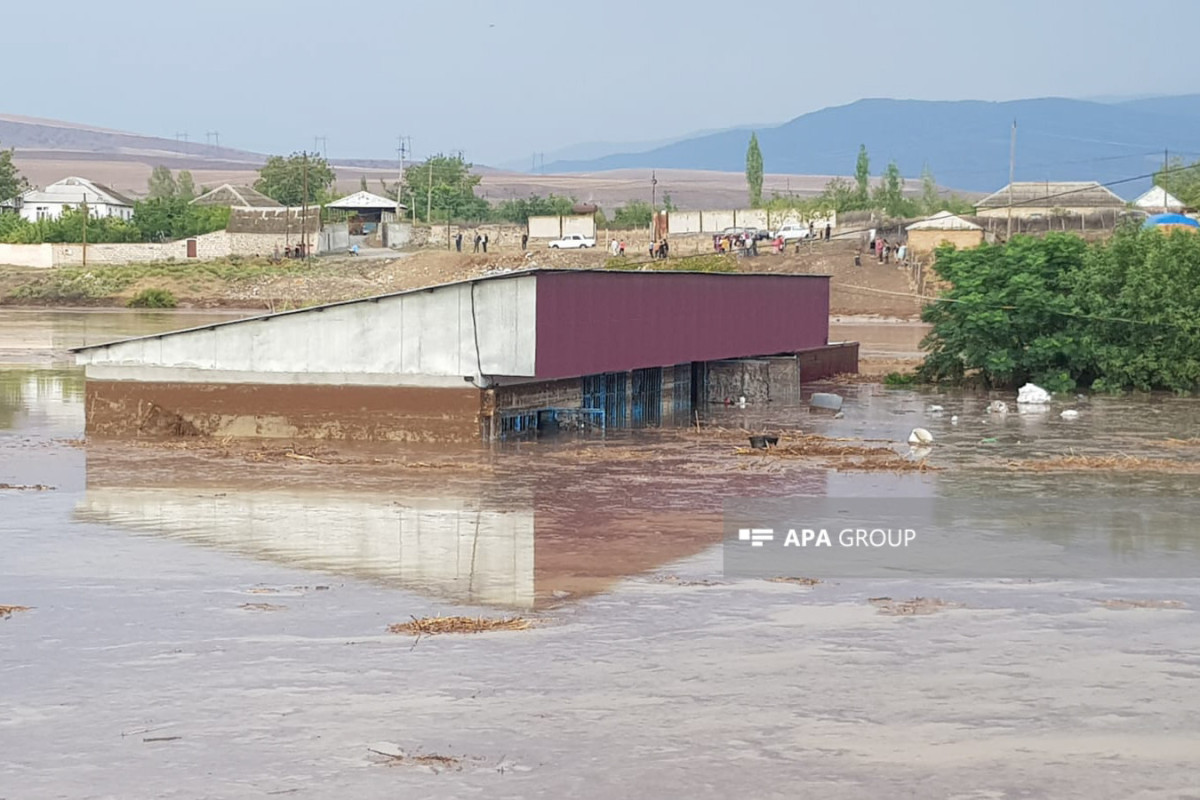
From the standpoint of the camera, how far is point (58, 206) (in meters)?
132

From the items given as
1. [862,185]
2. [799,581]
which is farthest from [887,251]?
[862,185]

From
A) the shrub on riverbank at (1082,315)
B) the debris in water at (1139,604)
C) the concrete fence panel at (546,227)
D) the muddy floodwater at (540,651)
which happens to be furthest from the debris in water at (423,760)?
the concrete fence panel at (546,227)

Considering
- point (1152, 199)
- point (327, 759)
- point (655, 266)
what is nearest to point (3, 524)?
point (327, 759)

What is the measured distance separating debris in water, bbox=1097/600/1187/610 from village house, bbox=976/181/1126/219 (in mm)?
73571

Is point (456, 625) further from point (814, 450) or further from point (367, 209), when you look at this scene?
point (367, 209)

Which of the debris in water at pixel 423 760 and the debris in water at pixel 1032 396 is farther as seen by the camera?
the debris in water at pixel 1032 396

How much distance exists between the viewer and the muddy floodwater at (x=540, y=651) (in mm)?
9836

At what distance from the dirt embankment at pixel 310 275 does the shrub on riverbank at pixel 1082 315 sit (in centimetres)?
3161

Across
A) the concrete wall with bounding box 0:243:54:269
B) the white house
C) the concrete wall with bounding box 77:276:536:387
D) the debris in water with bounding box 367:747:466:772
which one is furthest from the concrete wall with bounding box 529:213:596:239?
the debris in water with bounding box 367:747:466:772

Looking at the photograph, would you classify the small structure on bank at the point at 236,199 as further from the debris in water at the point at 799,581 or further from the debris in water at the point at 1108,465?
the debris in water at the point at 799,581

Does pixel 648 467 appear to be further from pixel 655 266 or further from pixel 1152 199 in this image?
pixel 1152 199

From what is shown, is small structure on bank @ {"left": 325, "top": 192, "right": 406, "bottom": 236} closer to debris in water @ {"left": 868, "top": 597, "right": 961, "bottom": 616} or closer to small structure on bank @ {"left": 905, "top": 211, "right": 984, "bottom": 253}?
small structure on bank @ {"left": 905, "top": 211, "right": 984, "bottom": 253}

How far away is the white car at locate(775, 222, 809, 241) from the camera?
8921 cm

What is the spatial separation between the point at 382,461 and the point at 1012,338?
20.0m
